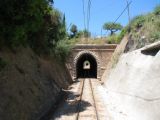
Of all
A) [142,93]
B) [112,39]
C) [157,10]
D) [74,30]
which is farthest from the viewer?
[74,30]

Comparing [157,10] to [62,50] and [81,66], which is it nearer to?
[62,50]

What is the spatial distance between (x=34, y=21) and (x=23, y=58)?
2.70 meters

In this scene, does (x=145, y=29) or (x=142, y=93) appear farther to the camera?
(x=145, y=29)

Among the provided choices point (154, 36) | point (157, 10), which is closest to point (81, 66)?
point (157, 10)

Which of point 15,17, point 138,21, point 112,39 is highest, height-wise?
point 112,39

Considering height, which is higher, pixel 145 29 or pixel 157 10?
pixel 157 10

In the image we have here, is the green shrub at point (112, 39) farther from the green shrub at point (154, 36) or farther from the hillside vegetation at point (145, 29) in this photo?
the green shrub at point (154, 36)

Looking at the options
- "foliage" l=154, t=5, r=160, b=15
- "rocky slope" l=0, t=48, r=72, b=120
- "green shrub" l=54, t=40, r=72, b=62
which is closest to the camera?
"rocky slope" l=0, t=48, r=72, b=120

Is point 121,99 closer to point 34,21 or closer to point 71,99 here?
point 71,99

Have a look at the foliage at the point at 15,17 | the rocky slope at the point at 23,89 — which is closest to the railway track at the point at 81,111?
the rocky slope at the point at 23,89

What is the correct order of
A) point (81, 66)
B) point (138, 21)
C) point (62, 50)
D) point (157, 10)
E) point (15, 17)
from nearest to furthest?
point (15, 17) < point (157, 10) < point (138, 21) < point (62, 50) < point (81, 66)

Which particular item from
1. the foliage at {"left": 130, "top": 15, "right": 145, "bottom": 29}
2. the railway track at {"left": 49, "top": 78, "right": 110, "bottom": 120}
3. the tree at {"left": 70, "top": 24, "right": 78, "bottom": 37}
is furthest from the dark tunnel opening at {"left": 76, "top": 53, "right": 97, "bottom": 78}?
the tree at {"left": 70, "top": 24, "right": 78, "bottom": 37}

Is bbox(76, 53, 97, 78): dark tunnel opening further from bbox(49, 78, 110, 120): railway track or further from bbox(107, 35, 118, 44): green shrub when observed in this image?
bbox(49, 78, 110, 120): railway track

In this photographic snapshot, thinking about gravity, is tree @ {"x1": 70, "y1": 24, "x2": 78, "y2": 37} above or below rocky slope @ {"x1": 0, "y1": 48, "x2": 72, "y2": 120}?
above
